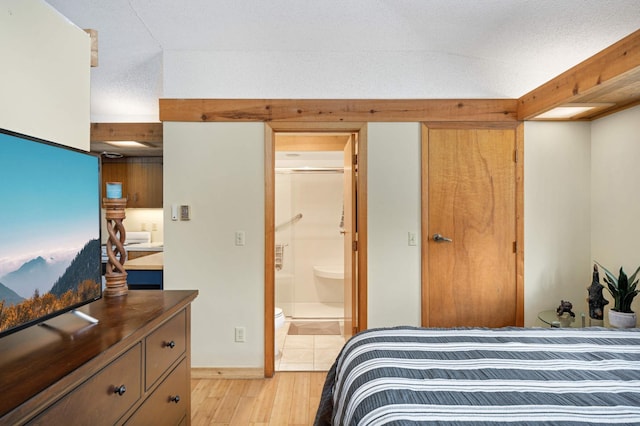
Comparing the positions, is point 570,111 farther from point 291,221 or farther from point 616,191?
point 291,221

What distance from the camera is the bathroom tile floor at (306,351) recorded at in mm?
2883

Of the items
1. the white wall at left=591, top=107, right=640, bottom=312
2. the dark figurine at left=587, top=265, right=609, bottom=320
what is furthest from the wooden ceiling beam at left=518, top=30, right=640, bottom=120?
the dark figurine at left=587, top=265, right=609, bottom=320

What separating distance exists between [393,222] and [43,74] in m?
2.25

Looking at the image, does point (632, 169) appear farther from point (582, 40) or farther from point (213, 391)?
point (213, 391)

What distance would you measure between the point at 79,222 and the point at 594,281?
3.01m

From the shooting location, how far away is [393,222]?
2.74m

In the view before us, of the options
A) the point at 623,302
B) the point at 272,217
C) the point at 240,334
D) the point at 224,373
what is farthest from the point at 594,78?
the point at 224,373

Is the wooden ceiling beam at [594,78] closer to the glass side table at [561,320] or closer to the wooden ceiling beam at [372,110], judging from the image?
the wooden ceiling beam at [372,110]

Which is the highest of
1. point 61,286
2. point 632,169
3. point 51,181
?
point 632,169

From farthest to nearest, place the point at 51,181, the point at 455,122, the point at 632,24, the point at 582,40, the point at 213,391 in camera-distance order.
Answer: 1. the point at 455,122
2. the point at 213,391
3. the point at 582,40
4. the point at 632,24
5. the point at 51,181

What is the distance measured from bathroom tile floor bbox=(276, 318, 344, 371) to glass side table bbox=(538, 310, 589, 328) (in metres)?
1.67

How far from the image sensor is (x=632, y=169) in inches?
95.5

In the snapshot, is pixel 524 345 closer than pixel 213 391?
Yes

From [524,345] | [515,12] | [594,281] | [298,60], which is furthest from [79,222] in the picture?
[594,281]
